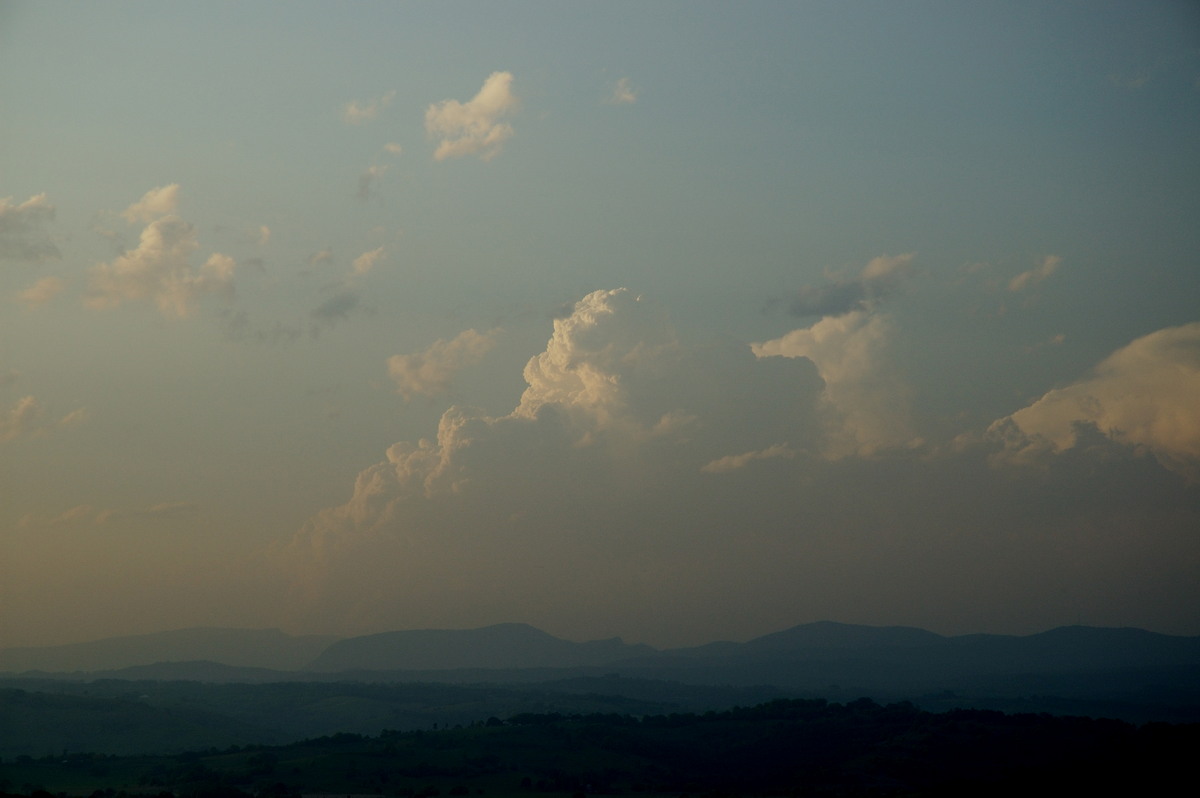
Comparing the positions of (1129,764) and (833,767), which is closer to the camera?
(1129,764)

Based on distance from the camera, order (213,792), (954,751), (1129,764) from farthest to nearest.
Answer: (954,751), (213,792), (1129,764)

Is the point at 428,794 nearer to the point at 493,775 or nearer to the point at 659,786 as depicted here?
the point at 493,775

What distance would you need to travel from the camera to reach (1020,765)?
6801 inches

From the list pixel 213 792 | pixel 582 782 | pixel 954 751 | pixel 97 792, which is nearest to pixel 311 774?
pixel 213 792

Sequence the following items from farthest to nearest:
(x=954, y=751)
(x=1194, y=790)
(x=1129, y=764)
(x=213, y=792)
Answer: (x=954, y=751) < (x=213, y=792) < (x=1129, y=764) < (x=1194, y=790)

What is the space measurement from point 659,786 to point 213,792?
250ft

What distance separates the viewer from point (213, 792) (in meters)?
165

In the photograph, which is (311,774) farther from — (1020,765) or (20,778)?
(1020,765)

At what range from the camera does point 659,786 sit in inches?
7534

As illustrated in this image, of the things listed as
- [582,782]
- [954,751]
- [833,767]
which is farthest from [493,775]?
[954,751]

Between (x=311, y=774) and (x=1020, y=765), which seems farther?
(x=311, y=774)

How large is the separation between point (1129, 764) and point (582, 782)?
90.3 metres

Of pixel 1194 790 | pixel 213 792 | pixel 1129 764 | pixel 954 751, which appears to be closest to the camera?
pixel 1194 790

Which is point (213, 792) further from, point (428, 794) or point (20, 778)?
point (20, 778)
